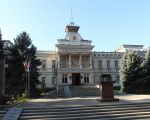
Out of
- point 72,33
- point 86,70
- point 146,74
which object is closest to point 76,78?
point 86,70

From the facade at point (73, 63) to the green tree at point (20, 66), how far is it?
20.8 m

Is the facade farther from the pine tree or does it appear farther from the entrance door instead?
the pine tree

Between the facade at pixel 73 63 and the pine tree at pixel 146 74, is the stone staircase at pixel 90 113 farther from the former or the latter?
the facade at pixel 73 63

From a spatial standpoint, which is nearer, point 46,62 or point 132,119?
point 132,119

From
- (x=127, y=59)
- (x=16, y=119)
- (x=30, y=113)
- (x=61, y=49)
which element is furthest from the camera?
(x=61, y=49)

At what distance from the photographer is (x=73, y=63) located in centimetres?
5991

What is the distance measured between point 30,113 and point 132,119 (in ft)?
16.9

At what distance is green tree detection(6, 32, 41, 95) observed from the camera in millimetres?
34719

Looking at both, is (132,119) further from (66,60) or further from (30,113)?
(66,60)

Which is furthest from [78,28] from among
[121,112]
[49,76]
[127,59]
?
[121,112]

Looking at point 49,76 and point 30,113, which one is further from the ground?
point 49,76

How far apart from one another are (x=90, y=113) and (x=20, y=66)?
836 inches

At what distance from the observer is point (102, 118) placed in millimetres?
15281

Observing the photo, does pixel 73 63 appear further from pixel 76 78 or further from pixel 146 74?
pixel 146 74
